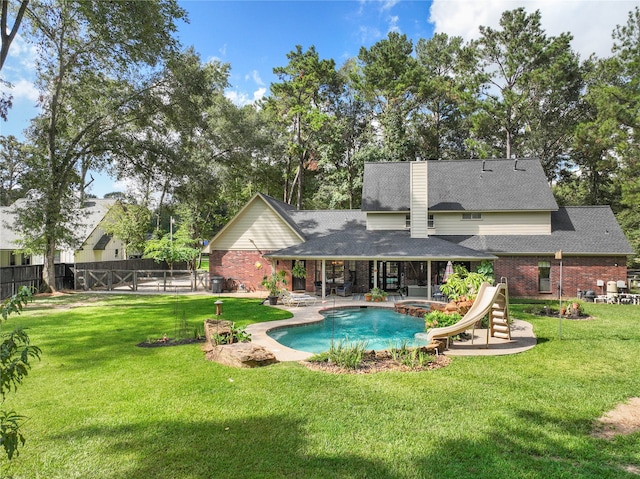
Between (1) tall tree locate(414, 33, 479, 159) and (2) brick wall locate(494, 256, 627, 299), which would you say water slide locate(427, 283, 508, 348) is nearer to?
(2) brick wall locate(494, 256, 627, 299)

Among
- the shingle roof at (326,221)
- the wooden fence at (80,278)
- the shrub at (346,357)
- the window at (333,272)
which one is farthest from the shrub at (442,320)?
the wooden fence at (80,278)

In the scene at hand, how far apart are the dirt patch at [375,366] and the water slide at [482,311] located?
33.8 inches

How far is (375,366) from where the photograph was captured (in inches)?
317

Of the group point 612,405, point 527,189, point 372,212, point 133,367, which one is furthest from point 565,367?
point 527,189

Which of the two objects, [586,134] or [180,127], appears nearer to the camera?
[180,127]

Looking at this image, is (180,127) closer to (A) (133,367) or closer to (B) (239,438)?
(A) (133,367)

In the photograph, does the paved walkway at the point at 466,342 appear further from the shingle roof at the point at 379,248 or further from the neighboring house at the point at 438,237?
the neighboring house at the point at 438,237

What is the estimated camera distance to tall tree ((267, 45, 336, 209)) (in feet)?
115

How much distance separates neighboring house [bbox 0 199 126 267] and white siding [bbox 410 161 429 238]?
24.4 metres

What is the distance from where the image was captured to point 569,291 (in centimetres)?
1977

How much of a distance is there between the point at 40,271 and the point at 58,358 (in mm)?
16844

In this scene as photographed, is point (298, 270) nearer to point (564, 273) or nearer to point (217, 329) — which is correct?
point (217, 329)

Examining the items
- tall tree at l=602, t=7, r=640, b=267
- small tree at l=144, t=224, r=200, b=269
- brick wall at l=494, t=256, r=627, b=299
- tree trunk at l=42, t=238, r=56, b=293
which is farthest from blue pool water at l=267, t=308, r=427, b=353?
tall tree at l=602, t=7, r=640, b=267

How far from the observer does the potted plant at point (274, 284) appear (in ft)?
57.6
